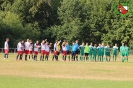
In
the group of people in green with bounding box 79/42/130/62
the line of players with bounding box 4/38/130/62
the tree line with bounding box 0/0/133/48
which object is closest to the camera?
the line of players with bounding box 4/38/130/62

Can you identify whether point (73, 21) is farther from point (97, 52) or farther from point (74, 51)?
point (74, 51)

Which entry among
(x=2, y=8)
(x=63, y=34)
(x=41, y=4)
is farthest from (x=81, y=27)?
(x=2, y=8)

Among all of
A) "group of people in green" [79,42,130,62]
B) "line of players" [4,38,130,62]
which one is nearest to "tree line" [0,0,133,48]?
"group of people in green" [79,42,130,62]

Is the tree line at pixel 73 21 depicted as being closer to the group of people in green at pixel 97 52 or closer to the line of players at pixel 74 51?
the group of people in green at pixel 97 52

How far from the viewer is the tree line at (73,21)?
8069 cm

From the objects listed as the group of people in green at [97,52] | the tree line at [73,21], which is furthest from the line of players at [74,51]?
the tree line at [73,21]

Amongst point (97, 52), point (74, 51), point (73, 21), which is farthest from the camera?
point (73, 21)

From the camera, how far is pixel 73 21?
267 ft

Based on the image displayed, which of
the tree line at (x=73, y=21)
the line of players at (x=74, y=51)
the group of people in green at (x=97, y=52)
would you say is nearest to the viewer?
the line of players at (x=74, y=51)

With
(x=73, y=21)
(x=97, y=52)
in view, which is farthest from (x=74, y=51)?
(x=73, y=21)

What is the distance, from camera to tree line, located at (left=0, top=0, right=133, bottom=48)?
80688 millimetres

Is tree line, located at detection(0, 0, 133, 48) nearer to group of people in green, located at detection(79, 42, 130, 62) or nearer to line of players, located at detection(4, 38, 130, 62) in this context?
group of people in green, located at detection(79, 42, 130, 62)

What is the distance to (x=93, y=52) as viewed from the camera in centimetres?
4266

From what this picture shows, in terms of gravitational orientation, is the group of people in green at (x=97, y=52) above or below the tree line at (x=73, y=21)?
below
